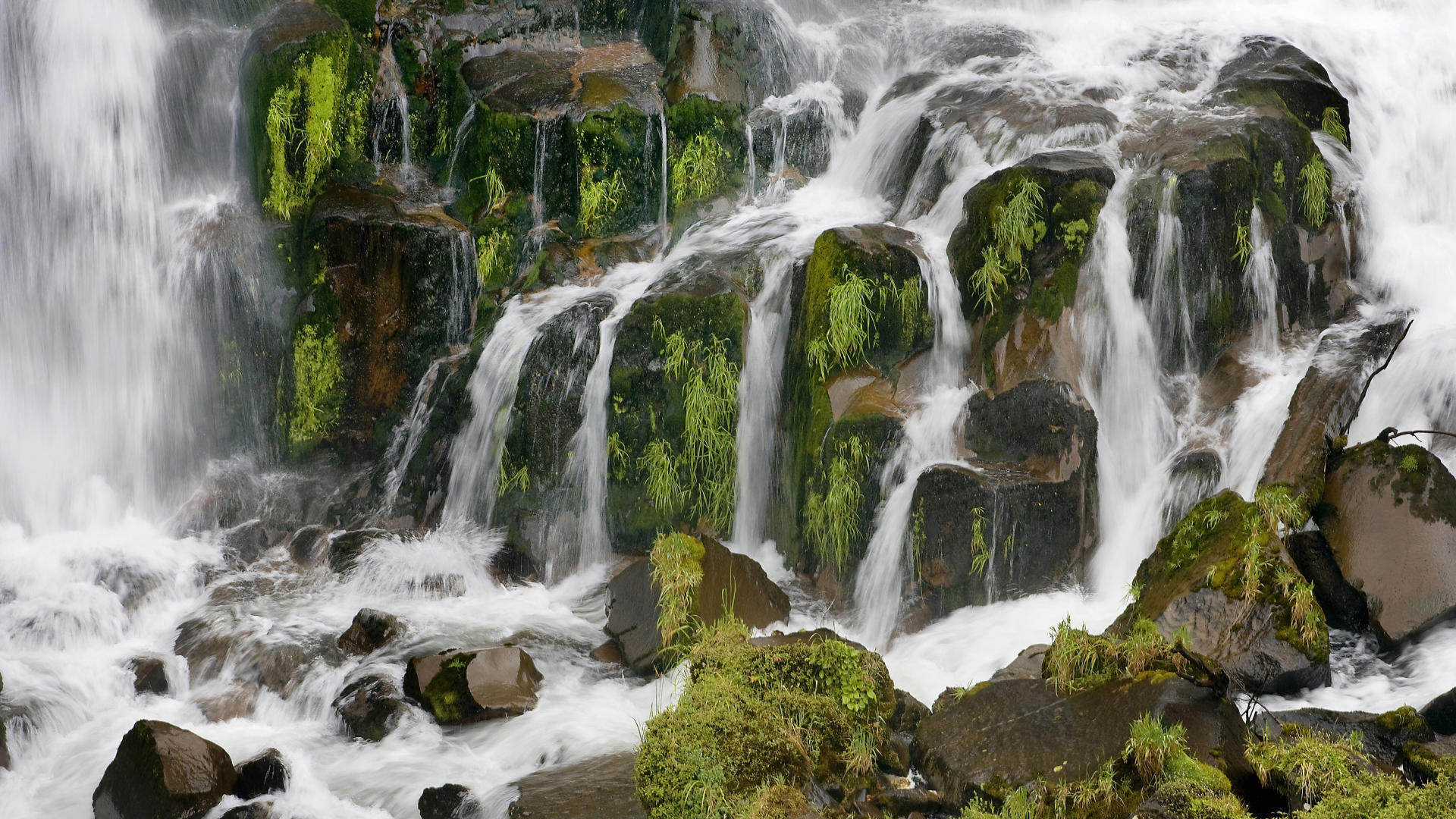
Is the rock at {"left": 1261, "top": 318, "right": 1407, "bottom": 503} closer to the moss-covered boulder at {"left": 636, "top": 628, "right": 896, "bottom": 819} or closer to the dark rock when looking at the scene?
the moss-covered boulder at {"left": 636, "top": 628, "right": 896, "bottom": 819}

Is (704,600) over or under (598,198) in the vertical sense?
under

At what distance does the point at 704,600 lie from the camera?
773 cm

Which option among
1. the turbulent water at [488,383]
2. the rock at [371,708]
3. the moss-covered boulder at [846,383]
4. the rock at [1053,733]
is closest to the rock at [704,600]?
the turbulent water at [488,383]

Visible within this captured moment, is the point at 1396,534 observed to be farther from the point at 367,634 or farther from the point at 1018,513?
the point at 367,634

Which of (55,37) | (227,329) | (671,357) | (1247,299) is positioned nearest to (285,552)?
(227,329)

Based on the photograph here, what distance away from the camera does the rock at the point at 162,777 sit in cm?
611

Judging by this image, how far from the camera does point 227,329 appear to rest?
11.0 meters

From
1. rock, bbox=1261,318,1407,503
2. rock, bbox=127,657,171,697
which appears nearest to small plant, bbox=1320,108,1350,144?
rock, bbox=1261,318,1407,503

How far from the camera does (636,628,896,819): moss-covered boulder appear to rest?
210 inches

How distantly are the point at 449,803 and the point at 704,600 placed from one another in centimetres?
222

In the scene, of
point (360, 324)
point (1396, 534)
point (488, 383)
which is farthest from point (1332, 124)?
point (360, 324)

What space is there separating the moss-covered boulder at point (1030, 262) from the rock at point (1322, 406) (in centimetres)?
164

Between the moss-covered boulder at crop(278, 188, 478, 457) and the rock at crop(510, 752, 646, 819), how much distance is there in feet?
17.7

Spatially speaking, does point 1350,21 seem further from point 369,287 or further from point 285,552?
point 285,552
